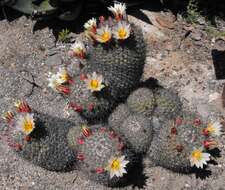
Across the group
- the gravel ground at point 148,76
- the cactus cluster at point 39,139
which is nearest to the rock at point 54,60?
the gravel ground at point 148,76

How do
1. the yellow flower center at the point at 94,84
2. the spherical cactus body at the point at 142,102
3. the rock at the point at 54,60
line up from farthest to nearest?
the rock at the point at 54,60
the spherical cactus body at the point at 142,102
the yellow flower center at the point at 94,84

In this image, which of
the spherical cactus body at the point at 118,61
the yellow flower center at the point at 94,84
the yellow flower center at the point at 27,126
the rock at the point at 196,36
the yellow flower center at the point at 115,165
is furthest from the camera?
the rock at the point at 196,36

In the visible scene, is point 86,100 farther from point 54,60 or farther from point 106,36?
point 54,60

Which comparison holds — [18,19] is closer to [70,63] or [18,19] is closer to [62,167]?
[70,63]

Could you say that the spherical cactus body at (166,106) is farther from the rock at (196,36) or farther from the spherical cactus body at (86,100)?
the rock at (196,36)

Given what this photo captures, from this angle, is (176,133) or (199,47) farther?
(199,47)

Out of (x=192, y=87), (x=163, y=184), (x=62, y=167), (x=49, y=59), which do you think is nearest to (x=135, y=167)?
(x=163, y=184)

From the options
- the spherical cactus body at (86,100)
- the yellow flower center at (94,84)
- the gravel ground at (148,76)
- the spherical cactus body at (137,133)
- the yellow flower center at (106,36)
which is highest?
the yellow flower center at (106,36)

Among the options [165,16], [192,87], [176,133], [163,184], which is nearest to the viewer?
[176,133]

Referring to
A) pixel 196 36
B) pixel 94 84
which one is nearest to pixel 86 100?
pixel 94 84
